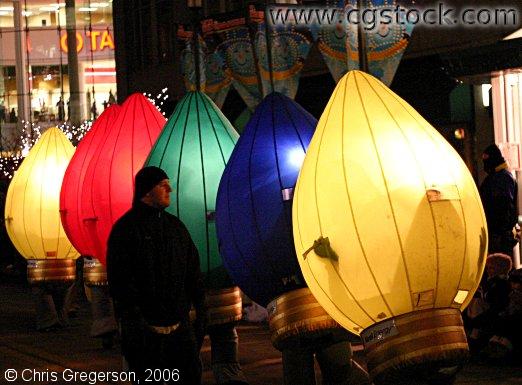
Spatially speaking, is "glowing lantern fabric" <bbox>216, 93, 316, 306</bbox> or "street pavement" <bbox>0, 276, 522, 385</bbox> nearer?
"glowing lantern fabric" <bbox>216, 93, 316, 306</bbox>

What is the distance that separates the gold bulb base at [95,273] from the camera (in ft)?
41.7

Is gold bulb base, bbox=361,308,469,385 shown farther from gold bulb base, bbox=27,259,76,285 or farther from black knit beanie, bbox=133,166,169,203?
gold bulb base, bbox=27,259,76,285

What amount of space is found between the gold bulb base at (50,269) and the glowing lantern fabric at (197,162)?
13.8ft

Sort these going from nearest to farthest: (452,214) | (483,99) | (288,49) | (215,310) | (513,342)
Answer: (452,214)
(215,310)
(513,342)
(288,49)
(483,99)

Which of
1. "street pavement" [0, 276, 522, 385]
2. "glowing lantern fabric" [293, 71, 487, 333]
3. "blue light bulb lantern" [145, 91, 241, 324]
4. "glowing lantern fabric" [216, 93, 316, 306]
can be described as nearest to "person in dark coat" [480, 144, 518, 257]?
"street pavement" [0, 276, 522, 385]

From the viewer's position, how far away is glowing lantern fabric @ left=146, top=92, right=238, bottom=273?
9734mm

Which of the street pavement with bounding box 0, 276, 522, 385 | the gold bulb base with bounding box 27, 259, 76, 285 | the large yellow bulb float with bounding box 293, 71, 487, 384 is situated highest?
the large yellow bulb float with bounding box 293, 71, 487, 384

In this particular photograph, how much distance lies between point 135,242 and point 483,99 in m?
12.4

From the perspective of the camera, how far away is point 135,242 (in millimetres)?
8023

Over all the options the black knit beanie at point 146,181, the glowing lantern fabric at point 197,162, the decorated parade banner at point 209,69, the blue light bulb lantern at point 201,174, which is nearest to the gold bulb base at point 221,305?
the blue light bulb lantern at point 201,174

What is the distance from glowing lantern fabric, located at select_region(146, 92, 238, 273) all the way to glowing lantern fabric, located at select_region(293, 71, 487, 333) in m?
2.23

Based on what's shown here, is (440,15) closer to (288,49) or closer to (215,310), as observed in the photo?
(288,49)

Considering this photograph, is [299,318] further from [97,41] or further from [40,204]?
[97,41]

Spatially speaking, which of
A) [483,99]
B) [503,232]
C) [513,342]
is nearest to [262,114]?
[513,342]
